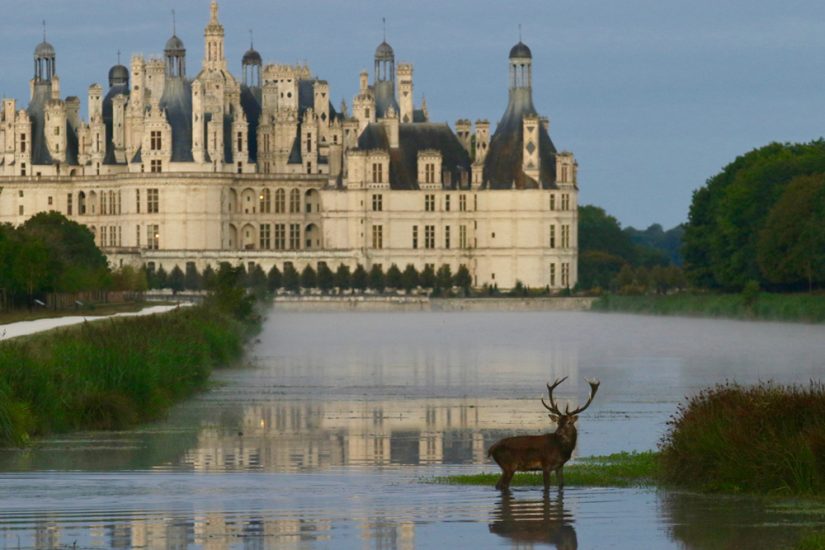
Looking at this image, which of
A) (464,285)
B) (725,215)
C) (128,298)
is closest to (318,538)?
(128,298)

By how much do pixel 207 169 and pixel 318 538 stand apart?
10906 cm

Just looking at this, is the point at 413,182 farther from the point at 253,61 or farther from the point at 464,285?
the point at 253,61

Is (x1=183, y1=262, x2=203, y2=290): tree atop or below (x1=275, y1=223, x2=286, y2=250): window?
below

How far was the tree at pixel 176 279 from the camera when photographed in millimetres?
117319

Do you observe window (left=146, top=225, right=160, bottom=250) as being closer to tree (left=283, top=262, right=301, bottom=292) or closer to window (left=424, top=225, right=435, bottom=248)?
tree (left=283, top=262, right=301, bottom=292)

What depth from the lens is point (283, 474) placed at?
23609 mm

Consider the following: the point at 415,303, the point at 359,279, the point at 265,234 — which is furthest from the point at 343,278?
the point at 265,234

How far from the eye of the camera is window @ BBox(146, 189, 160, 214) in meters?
127

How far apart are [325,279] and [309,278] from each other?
90 cm

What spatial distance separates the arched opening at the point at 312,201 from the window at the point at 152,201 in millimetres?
8207

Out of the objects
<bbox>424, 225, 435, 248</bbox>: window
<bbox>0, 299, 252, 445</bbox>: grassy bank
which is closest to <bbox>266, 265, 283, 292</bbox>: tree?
<bbox>424, 225, 435, 248</bbox>: window

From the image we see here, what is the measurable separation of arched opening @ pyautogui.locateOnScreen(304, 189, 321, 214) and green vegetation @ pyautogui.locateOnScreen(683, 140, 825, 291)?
29280 mm

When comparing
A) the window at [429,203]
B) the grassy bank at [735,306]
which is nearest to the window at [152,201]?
the window at [429,203]

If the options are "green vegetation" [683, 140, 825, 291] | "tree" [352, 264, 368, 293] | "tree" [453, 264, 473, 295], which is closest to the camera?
"green vegetation" [683, 140, 825, 291]
